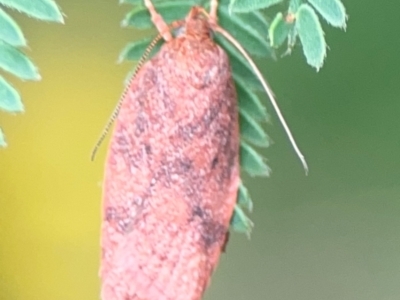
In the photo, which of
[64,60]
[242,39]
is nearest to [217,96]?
[242,39]

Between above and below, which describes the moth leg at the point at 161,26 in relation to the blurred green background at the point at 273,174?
above

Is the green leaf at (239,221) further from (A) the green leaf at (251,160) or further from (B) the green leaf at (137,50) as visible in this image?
(B) the green leaf at (137,50)

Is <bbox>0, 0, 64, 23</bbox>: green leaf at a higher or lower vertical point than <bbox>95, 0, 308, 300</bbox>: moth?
higher

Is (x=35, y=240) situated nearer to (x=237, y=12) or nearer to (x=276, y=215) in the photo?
(x=276, y=215)

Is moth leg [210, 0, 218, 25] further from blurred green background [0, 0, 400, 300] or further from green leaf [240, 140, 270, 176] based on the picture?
blurred green background [0, 0, 400, 300]

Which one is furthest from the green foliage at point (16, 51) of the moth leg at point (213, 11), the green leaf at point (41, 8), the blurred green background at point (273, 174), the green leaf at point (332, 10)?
the blurred green background at point (273, 174)

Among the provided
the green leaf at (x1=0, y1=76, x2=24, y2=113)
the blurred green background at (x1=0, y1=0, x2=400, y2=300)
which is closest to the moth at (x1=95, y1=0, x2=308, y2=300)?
the green leaf at (x1=0, y1=76, x2=24, y2=113)
